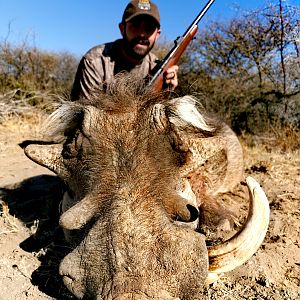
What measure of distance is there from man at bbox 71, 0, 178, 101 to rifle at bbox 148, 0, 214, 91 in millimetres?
96

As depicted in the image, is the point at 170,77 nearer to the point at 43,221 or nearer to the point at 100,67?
the point at 100,67

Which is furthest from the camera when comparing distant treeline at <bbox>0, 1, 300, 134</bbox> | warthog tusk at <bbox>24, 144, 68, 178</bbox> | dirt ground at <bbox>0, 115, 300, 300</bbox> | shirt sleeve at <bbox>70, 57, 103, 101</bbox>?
distant treeline at <bbox>0, 1, 300, 134</bbox>

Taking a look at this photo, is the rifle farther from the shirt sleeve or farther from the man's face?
the shirt sleeve

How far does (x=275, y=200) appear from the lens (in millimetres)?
4863

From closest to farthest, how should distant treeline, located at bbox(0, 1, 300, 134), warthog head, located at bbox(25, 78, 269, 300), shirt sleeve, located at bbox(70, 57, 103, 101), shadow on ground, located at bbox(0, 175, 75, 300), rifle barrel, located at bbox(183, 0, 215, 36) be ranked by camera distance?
warthog head, located at bbox(25, 78, 269, 300) < shadow on ground, located at bbox(0, 175, 75, 300) < shirt sleeve, located at bbox(70, 57, 103, 101) < rifle barrel, located at bbox(183, 0, 215, 36) < distant treeline, located at bbox(0, 1, 300, 134)

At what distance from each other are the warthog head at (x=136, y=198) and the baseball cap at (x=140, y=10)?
1.97 m

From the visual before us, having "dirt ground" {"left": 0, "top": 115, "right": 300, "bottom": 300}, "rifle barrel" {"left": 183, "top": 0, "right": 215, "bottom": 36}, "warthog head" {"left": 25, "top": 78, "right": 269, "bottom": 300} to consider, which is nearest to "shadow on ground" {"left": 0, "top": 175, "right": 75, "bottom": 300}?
"dirt ground" {"left": 0, "top": 115, "right": 300, "bottom": 300}

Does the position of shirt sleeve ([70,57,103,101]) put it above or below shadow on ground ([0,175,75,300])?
above

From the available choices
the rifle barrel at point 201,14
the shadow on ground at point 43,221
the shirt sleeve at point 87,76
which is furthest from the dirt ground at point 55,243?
the rifle barrel at point 201,14

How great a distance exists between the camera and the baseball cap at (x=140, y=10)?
5.22 metres

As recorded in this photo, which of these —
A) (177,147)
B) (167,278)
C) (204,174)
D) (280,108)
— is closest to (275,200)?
(204,174)

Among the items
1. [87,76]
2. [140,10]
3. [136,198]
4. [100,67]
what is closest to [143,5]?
[140,10]

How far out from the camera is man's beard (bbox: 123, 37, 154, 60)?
5.29 meters

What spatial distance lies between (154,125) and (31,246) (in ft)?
5.38
